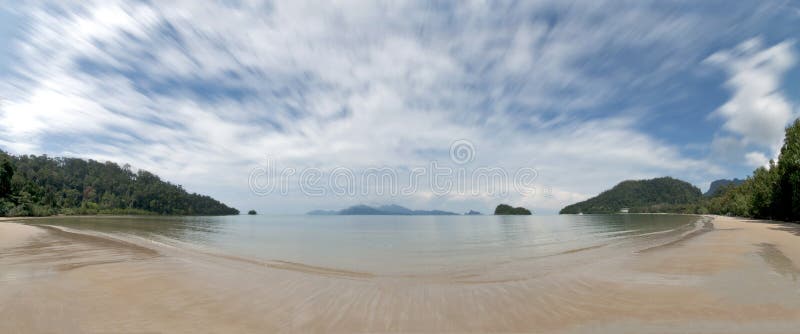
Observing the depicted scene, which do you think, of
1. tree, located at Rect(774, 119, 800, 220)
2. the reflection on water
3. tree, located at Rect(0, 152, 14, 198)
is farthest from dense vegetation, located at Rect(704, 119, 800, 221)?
tree, located at Rect(0, 152, 14, 198)

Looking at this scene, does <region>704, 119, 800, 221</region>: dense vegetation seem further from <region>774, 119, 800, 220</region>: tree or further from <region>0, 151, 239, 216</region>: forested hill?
<region>0, 151, 239, 216</region>: forested hill

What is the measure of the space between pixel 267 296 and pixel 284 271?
14.3ft

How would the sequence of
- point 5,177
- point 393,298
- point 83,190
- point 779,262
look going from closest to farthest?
point 393,298 → point 779,262 → point 5,177 → point 83,190

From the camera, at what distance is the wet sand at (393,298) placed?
6605 mm

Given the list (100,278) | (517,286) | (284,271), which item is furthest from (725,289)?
(100,278)

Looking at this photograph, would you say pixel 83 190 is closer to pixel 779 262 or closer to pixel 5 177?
pixel 5 177

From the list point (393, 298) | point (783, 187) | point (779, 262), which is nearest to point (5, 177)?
point (393, 298)

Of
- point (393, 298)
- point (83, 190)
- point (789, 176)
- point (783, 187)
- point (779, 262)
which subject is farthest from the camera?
point (83, 190)

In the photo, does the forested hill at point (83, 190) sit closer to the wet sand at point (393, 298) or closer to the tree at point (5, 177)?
the tree at point (5, 177)

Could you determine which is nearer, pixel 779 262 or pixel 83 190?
pixel 779 262

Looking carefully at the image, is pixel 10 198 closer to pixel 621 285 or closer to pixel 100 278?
pixel 100 278

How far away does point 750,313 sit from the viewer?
721 cm

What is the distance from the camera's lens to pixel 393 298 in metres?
9.05

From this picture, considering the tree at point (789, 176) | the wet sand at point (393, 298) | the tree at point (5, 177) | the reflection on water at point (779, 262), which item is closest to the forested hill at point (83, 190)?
the tree at point (5, 177)
